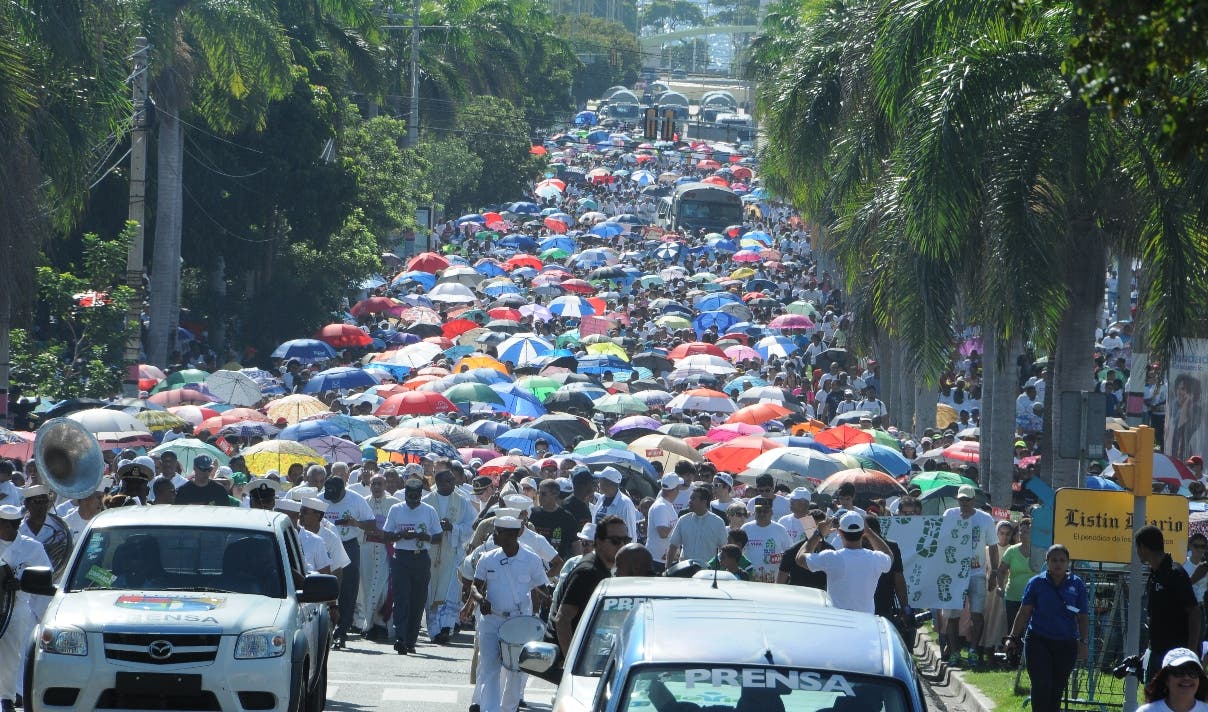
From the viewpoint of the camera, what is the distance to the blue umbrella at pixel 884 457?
952 inches

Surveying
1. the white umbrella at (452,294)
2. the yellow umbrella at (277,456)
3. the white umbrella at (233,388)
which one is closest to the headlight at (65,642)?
the yellow umbrella at (277,456)

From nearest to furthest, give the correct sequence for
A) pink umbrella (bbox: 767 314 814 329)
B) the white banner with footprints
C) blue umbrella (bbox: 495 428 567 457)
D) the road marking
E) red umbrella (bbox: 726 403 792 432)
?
the road marking, the white banner with footprints, blue umbrella (bbox: 495 428 567 457), red umbrella (bbox: 726 403 792 432), pink umbrella (bbox: 767 314 814 329)

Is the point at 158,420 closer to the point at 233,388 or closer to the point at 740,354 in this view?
the point at 233,388

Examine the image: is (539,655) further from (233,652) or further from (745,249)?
(745,249)

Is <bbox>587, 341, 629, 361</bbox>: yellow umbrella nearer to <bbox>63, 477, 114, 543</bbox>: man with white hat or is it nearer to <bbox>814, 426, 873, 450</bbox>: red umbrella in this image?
<bbox>814, 426, 873, 450</bbox>: red umbrella

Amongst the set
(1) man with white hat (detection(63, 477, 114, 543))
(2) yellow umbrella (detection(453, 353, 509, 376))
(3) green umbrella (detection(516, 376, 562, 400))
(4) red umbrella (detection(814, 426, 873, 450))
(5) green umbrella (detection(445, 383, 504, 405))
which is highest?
(1) man with white hat (detection(63, 477, 114, 543))

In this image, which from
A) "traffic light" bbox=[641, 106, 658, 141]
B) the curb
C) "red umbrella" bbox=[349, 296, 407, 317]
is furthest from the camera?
"traffic light" bbox=[641, 106, 658, 141]

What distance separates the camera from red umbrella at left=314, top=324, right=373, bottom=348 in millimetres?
41281

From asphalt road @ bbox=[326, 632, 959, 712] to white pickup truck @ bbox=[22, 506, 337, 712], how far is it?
1.98m

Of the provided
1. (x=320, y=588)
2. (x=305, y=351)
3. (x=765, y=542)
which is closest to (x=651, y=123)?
(x=305, y=351)

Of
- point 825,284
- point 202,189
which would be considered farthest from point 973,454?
point 825,284

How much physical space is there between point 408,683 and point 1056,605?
5.08 m

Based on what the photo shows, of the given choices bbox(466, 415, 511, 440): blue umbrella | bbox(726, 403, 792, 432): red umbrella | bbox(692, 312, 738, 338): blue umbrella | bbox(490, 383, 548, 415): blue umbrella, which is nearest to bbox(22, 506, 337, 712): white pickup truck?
bbox(466, 415, 511, 440): blue umbrella

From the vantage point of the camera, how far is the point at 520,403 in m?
31.2
